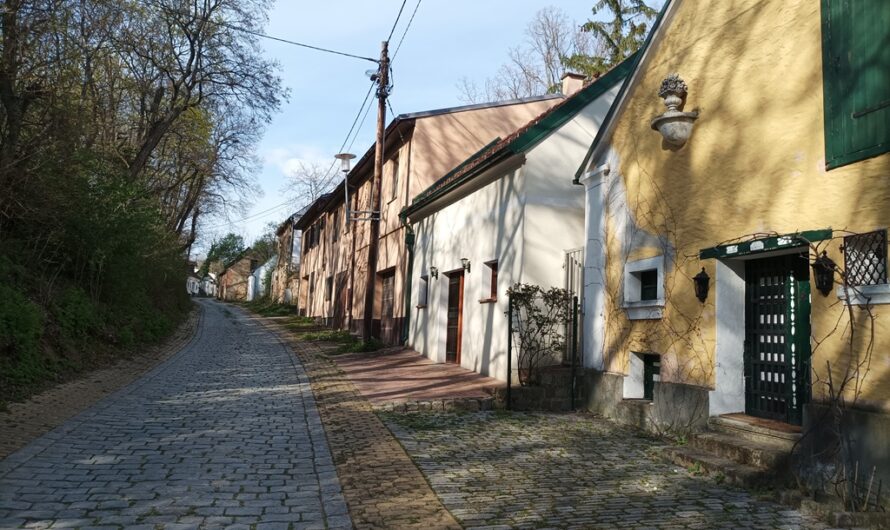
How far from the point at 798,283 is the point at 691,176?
179 centimetres

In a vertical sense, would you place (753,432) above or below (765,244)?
below

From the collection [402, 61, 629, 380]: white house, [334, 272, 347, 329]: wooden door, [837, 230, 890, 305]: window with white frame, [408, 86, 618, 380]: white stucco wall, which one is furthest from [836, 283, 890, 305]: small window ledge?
[334, 272, 347, 329]: wooden door

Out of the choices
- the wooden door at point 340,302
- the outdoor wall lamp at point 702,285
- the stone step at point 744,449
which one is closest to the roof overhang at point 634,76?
the outdoor wall lamp at point 702,285

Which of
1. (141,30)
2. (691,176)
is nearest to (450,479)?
(691,176)

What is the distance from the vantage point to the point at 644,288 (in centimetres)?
862

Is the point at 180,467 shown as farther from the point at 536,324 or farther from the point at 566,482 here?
the point at 536,324

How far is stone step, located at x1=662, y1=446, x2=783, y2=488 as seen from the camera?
18.0 feet

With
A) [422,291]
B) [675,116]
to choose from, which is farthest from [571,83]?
[675,116]

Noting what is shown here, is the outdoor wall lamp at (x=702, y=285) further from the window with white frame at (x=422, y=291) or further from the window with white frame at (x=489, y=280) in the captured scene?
the window with white frame at (x=422, y=291)

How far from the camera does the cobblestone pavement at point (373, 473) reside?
4.64m

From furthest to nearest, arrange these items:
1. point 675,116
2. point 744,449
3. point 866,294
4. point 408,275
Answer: point 408,275 → point 675,116 → point 744,449 → point 866,294

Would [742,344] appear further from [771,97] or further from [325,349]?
[325,349]

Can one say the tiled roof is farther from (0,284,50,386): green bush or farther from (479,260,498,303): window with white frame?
(0,284,50,386): green bush

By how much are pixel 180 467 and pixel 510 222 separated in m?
7.51
